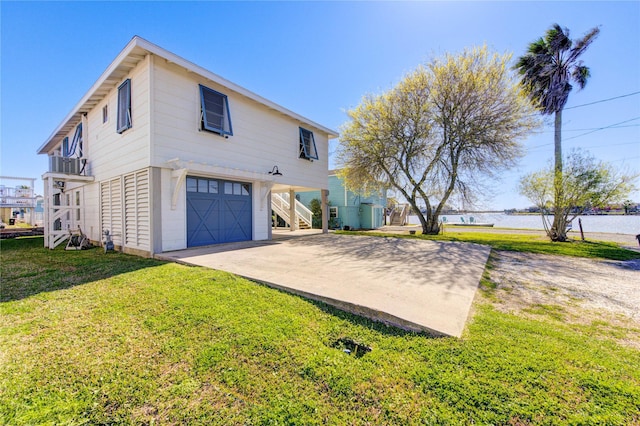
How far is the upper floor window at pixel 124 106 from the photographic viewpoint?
24.7 feet

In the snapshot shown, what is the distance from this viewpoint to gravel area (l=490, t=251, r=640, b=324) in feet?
11.6

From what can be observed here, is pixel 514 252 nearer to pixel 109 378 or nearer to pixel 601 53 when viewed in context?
pixel 109 378

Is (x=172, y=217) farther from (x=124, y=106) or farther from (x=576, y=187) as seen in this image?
(x=576, y=187)

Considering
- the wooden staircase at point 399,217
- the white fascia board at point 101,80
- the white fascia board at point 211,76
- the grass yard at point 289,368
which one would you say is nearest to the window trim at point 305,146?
the white fascia board at point 211,76

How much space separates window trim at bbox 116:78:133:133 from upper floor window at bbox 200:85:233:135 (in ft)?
6.79

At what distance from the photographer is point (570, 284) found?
180 inches

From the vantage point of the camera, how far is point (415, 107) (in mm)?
12164

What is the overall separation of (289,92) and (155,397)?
13445 mm

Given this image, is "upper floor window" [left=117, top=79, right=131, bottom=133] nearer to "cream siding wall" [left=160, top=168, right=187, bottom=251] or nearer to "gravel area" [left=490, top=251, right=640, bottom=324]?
"cream siding wall" [left=160, top=168, right=187, bottom=251]

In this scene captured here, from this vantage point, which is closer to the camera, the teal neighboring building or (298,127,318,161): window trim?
(298,127,318,161): window trim

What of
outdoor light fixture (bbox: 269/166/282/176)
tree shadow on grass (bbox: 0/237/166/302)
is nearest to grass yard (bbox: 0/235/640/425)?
tree shadow on grass (bbox: 0/237/166/302)

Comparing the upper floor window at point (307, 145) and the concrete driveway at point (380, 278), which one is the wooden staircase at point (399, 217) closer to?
the upper floor window at point (307, 145)

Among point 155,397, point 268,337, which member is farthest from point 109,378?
point 268,337

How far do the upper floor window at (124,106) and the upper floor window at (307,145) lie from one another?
677cm
